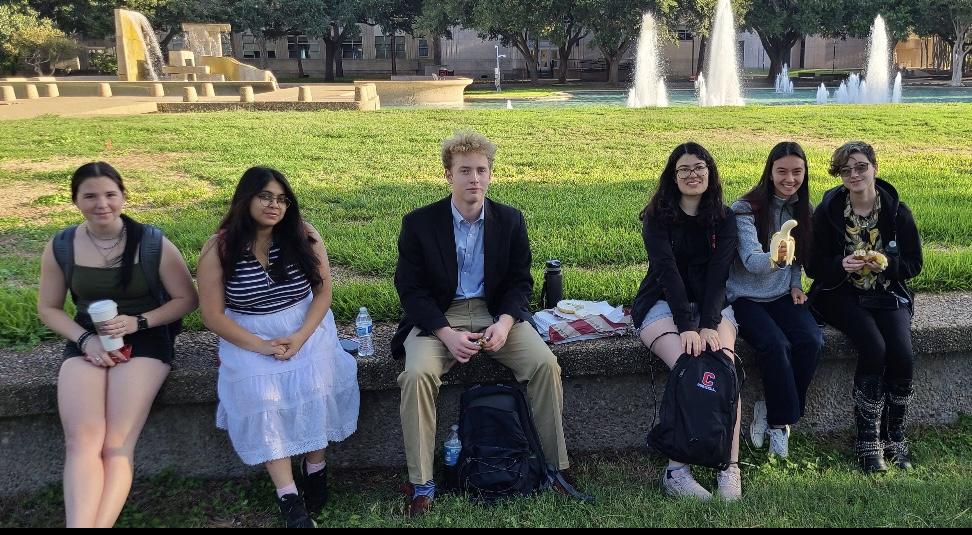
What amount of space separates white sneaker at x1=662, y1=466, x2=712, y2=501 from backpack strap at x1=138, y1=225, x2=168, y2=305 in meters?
2.47

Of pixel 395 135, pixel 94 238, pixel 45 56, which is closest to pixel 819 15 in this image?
pixel 395 135

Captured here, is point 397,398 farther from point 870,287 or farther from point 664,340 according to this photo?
point 870,287

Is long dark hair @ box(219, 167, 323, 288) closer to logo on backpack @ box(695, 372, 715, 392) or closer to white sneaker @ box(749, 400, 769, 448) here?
logo on backpack @ box(695, 372, 715, 392)

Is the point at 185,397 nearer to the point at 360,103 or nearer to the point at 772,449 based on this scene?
the point at 772,449

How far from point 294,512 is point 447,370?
3.01ft

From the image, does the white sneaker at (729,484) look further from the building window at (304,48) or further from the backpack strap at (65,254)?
the building window at (304,48)

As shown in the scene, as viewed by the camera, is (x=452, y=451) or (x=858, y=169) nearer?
(x=452, y=451)

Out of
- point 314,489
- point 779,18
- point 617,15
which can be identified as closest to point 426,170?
point 314,489

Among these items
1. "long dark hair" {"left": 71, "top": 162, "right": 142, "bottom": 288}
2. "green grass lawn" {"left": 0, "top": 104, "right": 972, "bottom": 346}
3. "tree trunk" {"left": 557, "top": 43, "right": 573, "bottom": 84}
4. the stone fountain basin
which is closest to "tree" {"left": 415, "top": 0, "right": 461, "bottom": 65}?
"tree trunk" {"left": 557, "top": 43, "right": 573, "bottom": 84}

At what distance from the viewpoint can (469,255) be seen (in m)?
3.94

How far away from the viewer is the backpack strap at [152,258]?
3.59 m

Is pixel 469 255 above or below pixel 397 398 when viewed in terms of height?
above

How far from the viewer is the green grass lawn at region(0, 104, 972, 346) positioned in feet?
18.8
